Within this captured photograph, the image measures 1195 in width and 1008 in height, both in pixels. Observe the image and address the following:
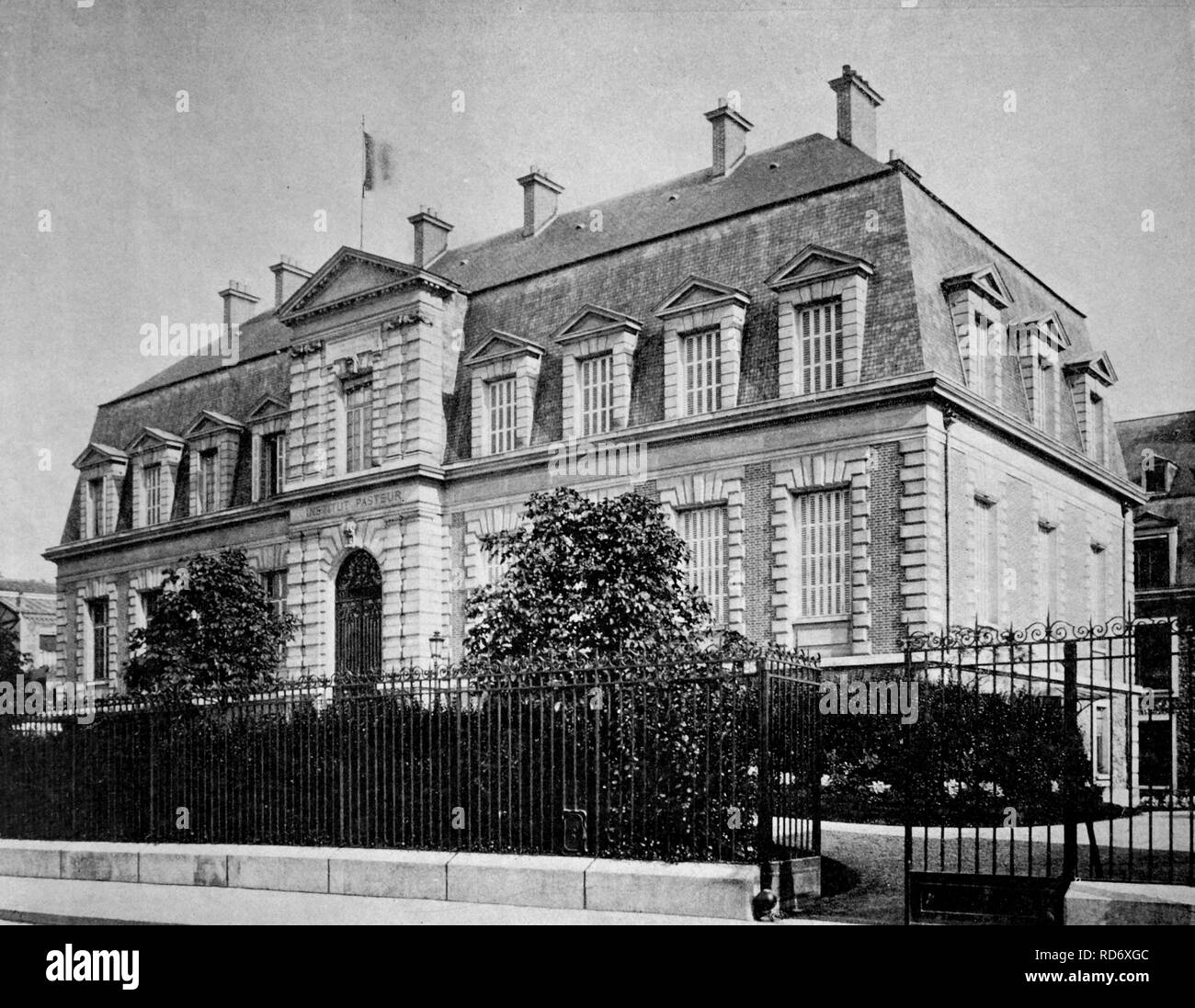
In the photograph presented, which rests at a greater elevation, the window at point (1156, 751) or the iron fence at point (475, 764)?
the iron fence at point (475, 764)

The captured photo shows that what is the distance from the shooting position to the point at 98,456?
35.2 m

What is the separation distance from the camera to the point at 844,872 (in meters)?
13.1

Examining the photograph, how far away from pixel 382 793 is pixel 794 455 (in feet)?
40.6

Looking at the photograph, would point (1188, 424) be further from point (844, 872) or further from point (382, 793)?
point (382, 793)

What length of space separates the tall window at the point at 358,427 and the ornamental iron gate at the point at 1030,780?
1378cm

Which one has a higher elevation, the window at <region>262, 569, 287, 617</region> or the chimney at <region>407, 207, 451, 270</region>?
the chimney at <region>407, 207, 451, 270</region>

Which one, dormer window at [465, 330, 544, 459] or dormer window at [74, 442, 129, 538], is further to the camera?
dormer window at [74, 442, 129, 538]

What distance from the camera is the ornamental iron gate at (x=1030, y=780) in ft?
33.1

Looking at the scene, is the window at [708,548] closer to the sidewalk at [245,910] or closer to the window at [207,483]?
the sidewalk at [245,910]

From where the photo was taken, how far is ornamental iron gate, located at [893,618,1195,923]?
1008 cm

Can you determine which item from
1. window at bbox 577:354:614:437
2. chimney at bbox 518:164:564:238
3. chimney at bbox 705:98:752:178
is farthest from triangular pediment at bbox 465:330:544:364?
chimney at bbox 705:98:752:178

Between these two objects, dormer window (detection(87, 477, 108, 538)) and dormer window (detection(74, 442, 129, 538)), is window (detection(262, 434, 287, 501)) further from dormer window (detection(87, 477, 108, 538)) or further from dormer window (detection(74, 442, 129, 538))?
dormer window (detection(87, 477, 108, 538))

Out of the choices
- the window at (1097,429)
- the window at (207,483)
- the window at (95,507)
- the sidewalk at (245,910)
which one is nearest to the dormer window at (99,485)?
the window at (95,507)

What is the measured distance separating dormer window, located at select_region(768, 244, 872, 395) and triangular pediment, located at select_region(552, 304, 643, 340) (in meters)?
3.30
